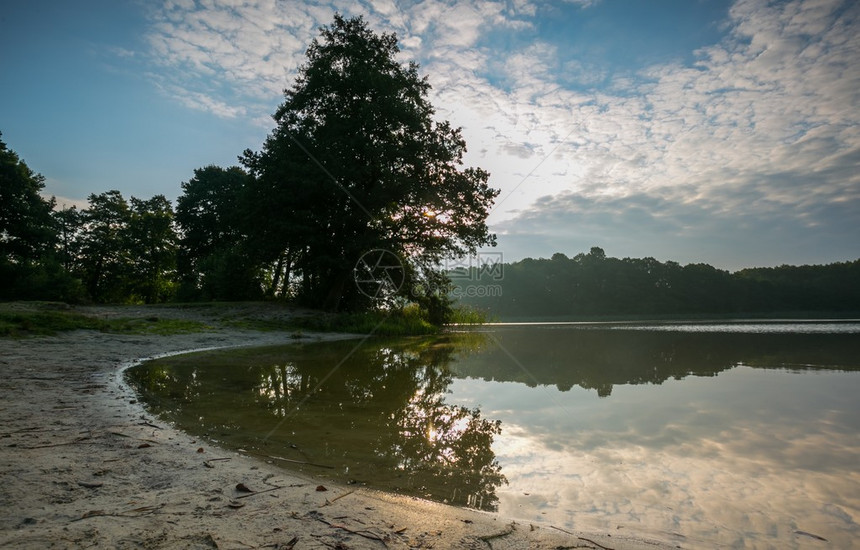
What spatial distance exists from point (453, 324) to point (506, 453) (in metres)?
21.6

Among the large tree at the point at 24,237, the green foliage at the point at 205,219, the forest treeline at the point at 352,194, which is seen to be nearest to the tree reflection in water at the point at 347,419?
the forest treeline at the point at 352,194

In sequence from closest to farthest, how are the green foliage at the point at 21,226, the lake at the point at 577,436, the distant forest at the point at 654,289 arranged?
the lake at the point at 577,436, the green foliage at the point at 21,226, the distant forest at the point at 654,289

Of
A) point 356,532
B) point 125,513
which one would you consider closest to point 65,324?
point 125,513

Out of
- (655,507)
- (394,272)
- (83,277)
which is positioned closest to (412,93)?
(394,272)

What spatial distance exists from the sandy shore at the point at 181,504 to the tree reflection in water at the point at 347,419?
340 mm

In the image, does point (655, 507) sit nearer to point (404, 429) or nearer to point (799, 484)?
point (799, 484)

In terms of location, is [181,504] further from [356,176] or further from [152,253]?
[152,253]

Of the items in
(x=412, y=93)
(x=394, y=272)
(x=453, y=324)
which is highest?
(x=412, y=93)

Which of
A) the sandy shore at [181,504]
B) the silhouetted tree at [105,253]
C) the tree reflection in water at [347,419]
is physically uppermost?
the silhouetted tree at [105,253]

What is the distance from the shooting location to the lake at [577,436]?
98.5 inches

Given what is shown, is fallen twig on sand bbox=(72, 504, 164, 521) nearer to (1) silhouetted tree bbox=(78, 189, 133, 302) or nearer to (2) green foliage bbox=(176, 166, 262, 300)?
(2) green foliage bbox=(176, 166, 262, 300)

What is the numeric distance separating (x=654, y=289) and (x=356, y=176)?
5728cm

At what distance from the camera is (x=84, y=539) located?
70.2 inches

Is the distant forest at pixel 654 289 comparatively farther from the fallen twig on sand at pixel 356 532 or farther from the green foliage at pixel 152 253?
the fallen twig on sand at pixel 356 532
